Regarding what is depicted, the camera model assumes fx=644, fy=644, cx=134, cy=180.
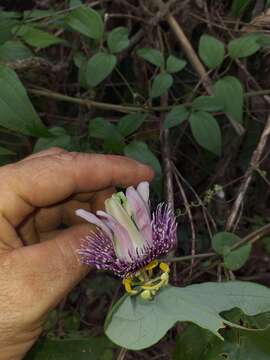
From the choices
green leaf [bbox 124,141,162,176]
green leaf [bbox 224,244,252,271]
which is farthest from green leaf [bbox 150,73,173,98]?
green leaf [bbox 224,244,252,271]

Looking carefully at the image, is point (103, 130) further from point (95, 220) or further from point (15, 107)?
point (95, 220)

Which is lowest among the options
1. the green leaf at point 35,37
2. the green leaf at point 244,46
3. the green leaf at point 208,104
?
the green leaf at point 208,104

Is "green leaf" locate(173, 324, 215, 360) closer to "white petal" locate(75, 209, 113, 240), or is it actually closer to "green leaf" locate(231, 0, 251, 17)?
"white petal" locate(75, 209, 113, 240)

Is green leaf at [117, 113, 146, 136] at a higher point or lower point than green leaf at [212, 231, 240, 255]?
higher

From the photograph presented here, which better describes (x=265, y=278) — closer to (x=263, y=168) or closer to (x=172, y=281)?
(x=263, y=168)

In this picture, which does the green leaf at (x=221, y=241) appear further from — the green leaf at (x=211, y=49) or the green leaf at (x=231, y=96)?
the green leaf at (x=211, y=49)

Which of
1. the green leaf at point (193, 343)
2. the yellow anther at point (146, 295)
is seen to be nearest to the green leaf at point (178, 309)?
the yellow anther at point (146, 295)

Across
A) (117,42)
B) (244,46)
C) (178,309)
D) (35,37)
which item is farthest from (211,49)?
(178,309)
